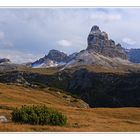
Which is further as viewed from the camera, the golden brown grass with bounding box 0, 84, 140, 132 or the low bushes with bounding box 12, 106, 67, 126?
the low bushes with bounding box 12, 106, 67, 126

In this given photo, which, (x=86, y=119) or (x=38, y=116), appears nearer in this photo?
(x=38, y=116)

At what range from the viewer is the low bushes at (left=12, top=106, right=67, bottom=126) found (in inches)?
1713

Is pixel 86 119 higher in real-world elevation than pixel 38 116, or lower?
lower

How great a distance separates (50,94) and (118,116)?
60615mm

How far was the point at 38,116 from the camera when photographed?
4391cm

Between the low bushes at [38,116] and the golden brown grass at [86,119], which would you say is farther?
the low bushes at [38,116]

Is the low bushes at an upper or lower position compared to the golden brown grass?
upper

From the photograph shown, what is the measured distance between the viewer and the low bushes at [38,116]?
143 ft

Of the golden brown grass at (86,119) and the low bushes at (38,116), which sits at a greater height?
the low bushes at (38,116)

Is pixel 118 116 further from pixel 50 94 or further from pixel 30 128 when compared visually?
pixel 50 94
